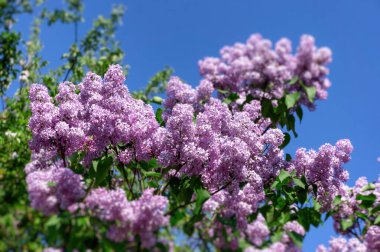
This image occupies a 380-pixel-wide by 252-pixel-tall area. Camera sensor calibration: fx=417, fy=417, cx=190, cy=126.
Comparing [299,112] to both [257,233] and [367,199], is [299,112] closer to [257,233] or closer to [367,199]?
[257,233]

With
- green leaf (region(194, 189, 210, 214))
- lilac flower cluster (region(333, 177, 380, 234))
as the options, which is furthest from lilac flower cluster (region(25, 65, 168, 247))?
lilac flower cluster (region(333, 177, 380, 234))

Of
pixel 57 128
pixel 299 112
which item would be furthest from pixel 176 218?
pixel 57 128

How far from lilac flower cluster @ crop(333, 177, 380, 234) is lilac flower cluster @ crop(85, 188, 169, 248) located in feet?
11.8

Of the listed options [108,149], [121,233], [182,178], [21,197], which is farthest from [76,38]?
[121,233]

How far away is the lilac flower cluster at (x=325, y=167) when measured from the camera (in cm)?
735

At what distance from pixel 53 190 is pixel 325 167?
4.76 meters

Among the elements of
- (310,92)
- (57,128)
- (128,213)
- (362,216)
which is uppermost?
(57,128)

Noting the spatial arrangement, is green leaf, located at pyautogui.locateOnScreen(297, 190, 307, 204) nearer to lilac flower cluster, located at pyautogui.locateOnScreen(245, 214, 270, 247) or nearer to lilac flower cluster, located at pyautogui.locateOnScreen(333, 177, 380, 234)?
lilac flower cluster, located at pyautogui.locateOnScreen(333, 177, 380, 234)

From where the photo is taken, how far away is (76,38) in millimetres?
14336

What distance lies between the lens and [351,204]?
7273 mm

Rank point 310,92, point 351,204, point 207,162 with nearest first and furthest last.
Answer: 1. point 310,92
2. point 207,162
3. point 351,204

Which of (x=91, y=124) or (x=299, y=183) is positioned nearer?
(x=299, y=183)

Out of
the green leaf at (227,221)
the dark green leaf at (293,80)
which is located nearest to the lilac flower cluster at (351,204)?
the green leaf at (227,221)

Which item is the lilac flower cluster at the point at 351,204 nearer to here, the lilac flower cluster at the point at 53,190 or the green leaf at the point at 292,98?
the green leaf at the point at 292,98
